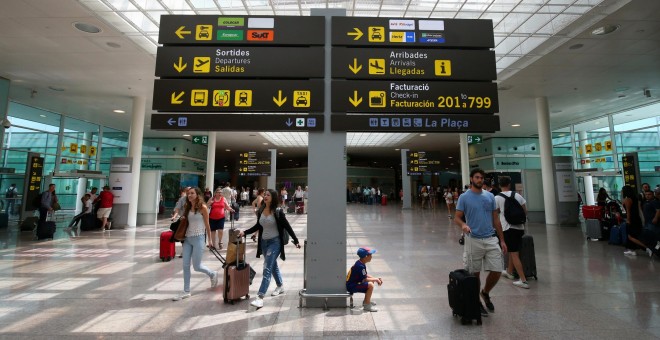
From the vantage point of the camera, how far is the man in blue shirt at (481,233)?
176 inches

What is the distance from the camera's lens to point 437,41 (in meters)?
5.11

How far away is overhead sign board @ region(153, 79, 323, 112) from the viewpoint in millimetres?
4730

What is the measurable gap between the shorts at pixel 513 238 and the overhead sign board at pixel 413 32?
3.43m

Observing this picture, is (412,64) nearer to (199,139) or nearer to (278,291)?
(278,291)

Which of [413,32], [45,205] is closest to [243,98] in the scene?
[413,32]

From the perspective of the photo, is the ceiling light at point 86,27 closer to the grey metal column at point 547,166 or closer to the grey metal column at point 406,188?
the grey metal column at point 547,166

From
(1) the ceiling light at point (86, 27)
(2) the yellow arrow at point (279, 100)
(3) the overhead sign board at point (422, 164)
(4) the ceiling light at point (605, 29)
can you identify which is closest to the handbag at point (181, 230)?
(2) the yellow arrow at point (279, 100)

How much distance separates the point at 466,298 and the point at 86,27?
1265 cm

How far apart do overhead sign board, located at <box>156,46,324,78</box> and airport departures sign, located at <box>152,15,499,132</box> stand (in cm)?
2

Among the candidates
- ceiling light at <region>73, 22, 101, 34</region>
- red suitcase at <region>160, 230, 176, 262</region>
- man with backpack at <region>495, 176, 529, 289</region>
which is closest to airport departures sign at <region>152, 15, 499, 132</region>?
man with backpack at <region>495, 176, 529, 289</region>

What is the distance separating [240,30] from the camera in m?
5.01

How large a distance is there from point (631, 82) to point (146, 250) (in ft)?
71.2

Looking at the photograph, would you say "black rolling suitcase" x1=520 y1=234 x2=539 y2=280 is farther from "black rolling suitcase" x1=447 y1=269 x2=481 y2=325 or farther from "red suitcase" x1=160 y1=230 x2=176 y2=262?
"red suitcase" x1=160 y1=230 x2=176 y2=262

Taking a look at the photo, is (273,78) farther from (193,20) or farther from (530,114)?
(530,114)
